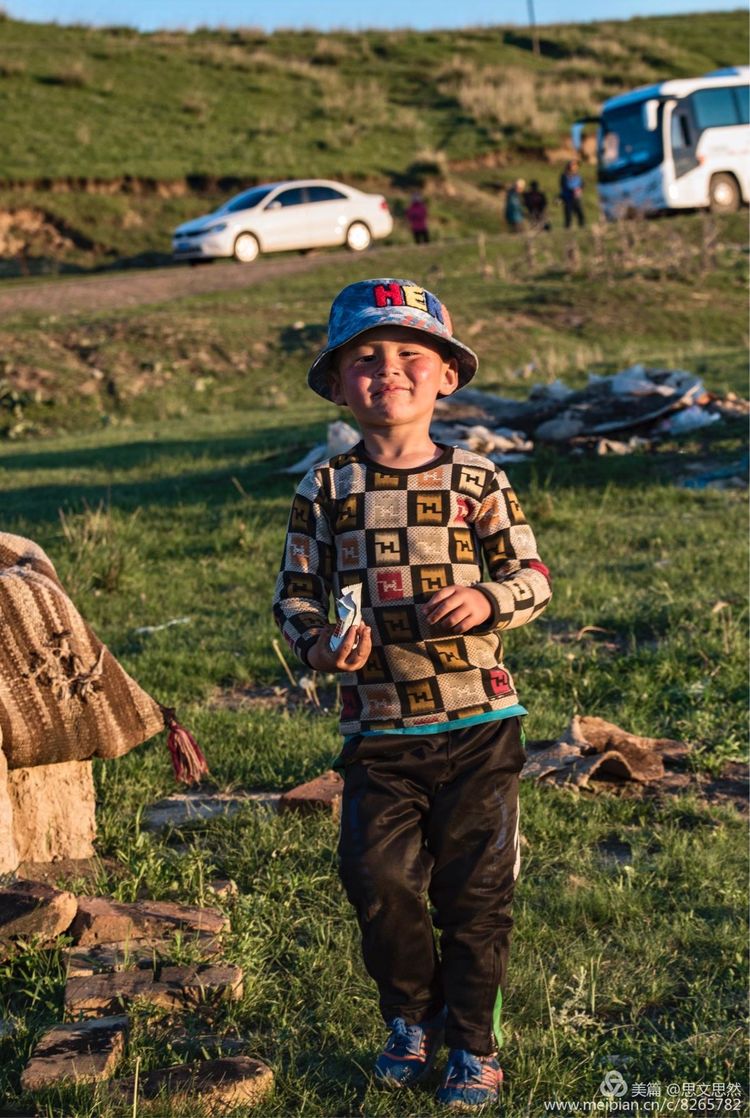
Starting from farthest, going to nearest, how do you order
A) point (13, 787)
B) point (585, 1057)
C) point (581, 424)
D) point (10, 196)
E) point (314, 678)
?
point (10, 196), point (581, 424), point (314, 678), point (13, 787), point (585, 1057)

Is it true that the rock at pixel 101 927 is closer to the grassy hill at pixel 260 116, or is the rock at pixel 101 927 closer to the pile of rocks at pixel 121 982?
the pile of rocks at pixel 121 982

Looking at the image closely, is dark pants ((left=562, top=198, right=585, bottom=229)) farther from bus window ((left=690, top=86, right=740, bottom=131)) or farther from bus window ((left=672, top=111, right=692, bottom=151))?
bus window ((left=690, top=86, right=740, bottom=131))

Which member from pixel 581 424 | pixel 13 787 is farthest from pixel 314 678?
pixel 581 424

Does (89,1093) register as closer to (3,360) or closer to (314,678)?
(314,678)

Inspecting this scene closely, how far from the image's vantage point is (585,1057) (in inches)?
130

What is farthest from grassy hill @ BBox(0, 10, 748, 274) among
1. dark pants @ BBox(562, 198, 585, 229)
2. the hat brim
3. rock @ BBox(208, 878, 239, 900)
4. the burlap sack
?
the hat brim

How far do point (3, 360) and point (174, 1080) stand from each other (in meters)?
16.7

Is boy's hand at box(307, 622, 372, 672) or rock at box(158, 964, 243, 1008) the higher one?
boy's hand at box(307, 622, 372, 672)

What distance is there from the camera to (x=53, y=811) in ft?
14.1

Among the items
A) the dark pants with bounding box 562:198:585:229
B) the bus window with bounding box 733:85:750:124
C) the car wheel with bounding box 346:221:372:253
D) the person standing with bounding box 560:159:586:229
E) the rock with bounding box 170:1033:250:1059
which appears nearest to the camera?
the rock with bounding box 170:1033:250:1059

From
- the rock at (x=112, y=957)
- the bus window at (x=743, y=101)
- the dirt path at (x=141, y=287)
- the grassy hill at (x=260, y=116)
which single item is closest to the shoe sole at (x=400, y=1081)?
the rock at (x=112, y=957)

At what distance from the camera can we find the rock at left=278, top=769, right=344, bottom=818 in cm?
463

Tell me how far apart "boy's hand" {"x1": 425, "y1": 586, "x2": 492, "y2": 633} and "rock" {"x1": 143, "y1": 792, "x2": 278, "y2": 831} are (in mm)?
1895

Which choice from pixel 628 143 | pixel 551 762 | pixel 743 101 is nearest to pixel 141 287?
pixel 628 143
